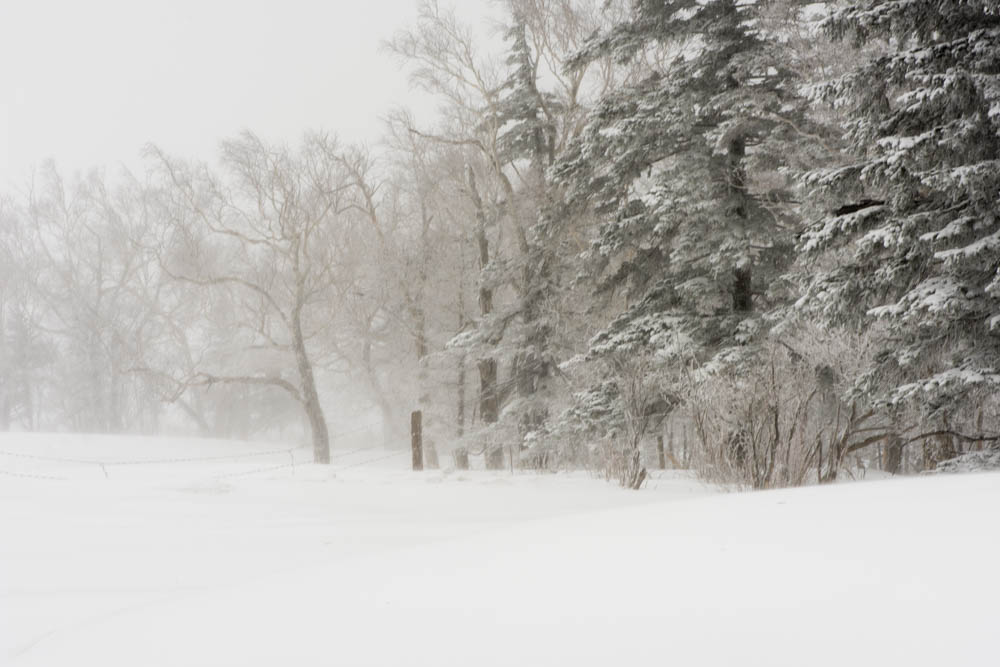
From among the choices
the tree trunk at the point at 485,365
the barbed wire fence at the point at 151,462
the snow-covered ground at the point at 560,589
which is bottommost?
the barbed wire fence at the point at 151,462

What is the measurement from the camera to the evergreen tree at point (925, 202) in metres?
6.56

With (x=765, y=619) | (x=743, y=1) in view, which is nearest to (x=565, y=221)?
(x=743, y=1)

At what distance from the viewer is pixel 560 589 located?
8.45 feet

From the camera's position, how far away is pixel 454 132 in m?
18.1

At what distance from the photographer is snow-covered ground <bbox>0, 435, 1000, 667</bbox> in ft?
6.20

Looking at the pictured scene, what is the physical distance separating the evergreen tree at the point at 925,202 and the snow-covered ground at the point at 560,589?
11.1 ft

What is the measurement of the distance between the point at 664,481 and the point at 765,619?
7613mm

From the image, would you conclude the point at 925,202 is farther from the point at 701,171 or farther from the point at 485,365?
the point at 485,365

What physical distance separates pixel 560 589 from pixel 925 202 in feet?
23.9

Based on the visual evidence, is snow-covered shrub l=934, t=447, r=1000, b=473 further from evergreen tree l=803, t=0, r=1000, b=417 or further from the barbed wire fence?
the barbed wire fence

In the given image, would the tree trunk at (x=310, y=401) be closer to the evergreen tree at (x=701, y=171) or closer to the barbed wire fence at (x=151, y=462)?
the barbed wire fence at (x=151, y=462)

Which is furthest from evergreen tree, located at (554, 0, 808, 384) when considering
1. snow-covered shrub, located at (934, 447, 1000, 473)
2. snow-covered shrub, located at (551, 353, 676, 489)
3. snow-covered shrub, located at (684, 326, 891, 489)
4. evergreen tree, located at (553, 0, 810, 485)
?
snow-covered shrub, located at (934, 447, 1000, 473)

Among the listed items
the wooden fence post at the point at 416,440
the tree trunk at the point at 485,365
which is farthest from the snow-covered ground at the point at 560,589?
the tree trunk at the point at 485,365

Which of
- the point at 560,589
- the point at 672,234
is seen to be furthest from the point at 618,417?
the point at 560,589
